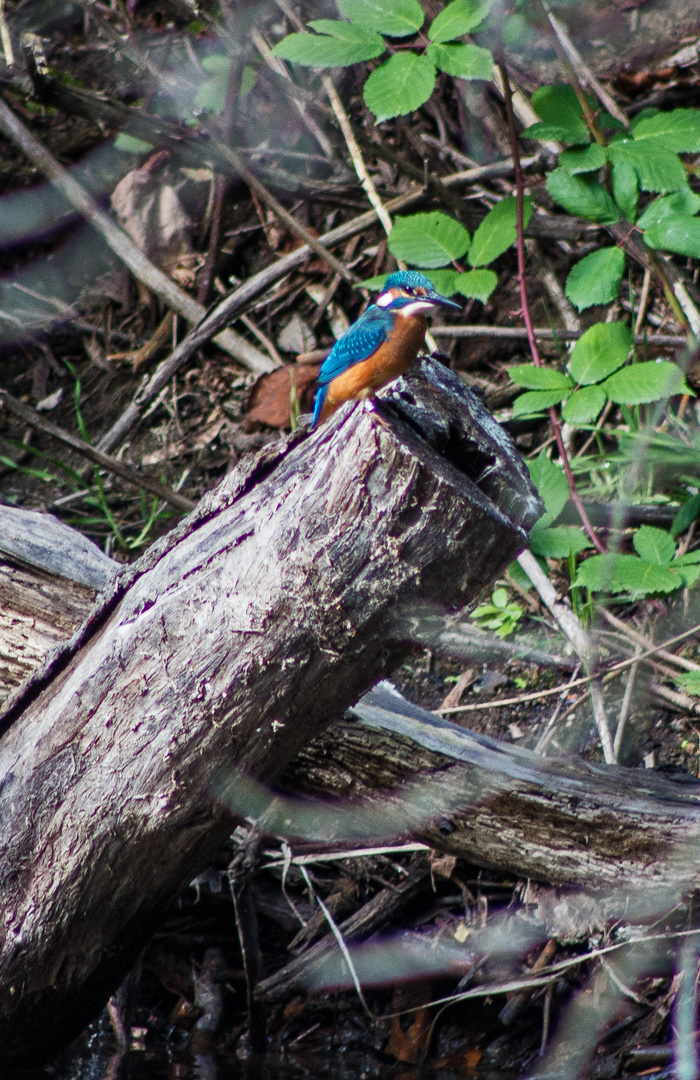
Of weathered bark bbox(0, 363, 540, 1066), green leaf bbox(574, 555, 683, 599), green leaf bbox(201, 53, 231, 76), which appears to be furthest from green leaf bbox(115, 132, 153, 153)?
weathered bark bbox(0, 363, 540, 1066)

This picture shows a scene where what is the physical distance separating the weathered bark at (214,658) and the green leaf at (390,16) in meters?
1.30

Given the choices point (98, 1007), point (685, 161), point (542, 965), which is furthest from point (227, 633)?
point (685, 161)

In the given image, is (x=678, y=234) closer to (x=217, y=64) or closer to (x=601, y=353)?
(x=601, y=353)

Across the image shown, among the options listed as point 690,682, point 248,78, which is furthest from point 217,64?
point 690,682

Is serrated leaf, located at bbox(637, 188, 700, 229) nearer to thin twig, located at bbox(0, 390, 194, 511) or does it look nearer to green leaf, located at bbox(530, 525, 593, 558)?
green leaf, located at bbox(530, 525, 593, 558)

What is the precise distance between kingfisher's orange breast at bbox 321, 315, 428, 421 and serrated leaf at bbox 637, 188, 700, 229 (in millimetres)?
842

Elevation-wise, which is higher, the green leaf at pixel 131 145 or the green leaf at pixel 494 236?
the green leaf at pixel 131 145

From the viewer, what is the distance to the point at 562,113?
10.1ft

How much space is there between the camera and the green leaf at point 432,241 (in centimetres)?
331

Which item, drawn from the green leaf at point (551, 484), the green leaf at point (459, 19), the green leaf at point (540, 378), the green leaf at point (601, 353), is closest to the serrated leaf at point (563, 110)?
the green leaf at point (459, 19)

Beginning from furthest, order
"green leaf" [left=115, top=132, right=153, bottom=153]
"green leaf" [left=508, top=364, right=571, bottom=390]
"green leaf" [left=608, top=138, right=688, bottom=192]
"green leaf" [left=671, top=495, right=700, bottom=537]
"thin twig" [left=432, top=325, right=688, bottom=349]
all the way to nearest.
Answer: "green leaf" [left=115, top=132, right=153, bottom=153] < "thin twig" [left=432, top=325, right=688, bottom=349] < "green leaf" [left=671, top=495, right=700, bottom=537] < "green leaf" [left=508, top=364, right=571, bottom=390] < "green leaf" [left=608, top=138, right=688, bottom=192]

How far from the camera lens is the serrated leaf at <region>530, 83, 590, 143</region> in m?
3.06

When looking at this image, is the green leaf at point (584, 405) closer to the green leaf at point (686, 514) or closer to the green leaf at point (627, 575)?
the green leaf at point (627, 575)

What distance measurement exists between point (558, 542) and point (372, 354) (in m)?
1.00
